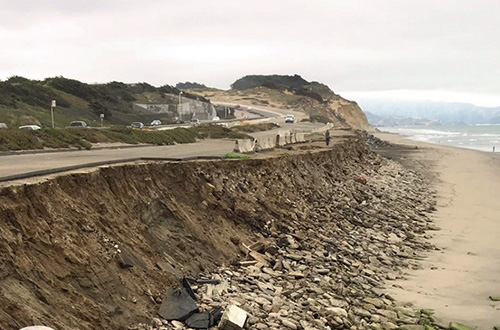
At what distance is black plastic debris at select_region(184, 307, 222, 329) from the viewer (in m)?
8.62

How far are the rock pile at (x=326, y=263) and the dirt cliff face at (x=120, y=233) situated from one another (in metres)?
0.42

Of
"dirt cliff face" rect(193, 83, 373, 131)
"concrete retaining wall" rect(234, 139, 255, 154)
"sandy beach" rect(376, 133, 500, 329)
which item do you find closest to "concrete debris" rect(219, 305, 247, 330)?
"sandy beach" rect(376, 133, 500, 329)

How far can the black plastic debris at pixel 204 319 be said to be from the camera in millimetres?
8618

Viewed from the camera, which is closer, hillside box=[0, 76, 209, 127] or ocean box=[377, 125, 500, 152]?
hillside box=[0, 76, 209, 127]

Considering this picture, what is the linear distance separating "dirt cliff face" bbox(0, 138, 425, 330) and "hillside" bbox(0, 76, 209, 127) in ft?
97.6

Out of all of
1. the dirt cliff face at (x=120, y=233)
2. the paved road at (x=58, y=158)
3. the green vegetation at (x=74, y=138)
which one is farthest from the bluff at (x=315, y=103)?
the dirt cliff face at (x=120, y=233)

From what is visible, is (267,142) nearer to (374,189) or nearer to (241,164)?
(374,189)

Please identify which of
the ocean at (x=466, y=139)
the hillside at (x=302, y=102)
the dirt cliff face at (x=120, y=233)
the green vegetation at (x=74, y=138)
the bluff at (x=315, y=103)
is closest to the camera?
the dirt cliff face at (x=120, y=233)

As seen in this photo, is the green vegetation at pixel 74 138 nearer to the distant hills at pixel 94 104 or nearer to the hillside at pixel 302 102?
the distant hills at pixel 94 104

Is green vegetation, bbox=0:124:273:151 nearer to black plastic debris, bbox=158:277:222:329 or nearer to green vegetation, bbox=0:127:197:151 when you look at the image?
green vegetation, bbox=0:127:197:151

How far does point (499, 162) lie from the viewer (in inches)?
1964

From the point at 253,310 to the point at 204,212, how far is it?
4.62 m

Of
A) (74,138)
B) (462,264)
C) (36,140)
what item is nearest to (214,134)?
(74,138)

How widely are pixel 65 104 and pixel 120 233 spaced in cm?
5568
